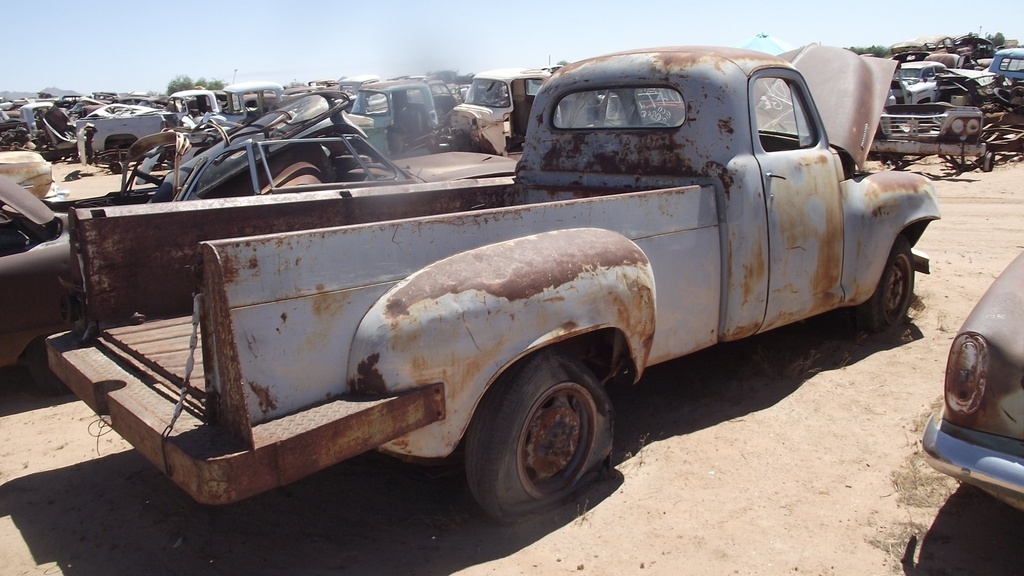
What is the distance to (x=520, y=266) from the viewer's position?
2867mm

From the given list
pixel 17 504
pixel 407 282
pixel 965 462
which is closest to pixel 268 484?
pixel 407 282

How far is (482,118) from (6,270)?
1078 cm

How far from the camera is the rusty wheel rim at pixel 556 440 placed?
10.0 ft

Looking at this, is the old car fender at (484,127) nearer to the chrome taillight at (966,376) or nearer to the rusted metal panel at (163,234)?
the rusted metal panel at (163,234)

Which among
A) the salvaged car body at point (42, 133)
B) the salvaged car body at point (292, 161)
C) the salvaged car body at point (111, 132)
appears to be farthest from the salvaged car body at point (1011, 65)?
the salvaged car body at point (42, 133)

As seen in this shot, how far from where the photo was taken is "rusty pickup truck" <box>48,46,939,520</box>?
7.86 feet

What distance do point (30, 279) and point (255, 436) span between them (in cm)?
324

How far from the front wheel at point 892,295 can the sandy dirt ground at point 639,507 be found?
51 cm

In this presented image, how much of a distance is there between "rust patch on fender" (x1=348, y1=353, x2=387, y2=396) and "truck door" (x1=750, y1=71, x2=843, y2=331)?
7.69 feet

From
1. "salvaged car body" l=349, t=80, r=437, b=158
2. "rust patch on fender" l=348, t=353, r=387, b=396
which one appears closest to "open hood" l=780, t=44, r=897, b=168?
"rust patch on fender" l=348, t=353, r=387, b=396

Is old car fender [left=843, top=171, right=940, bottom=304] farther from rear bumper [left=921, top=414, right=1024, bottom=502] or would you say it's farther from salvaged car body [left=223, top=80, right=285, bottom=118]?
salvaged car body [left=223, top=80, right=285, bottom=118]

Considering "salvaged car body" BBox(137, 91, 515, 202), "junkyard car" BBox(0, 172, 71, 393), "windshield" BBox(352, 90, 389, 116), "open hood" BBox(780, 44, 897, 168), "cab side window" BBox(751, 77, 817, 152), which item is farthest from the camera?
"windshield" BBox(352, 90, 389, 116)

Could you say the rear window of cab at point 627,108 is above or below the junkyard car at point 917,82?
above

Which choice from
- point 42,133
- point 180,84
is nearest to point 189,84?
point 180,84
